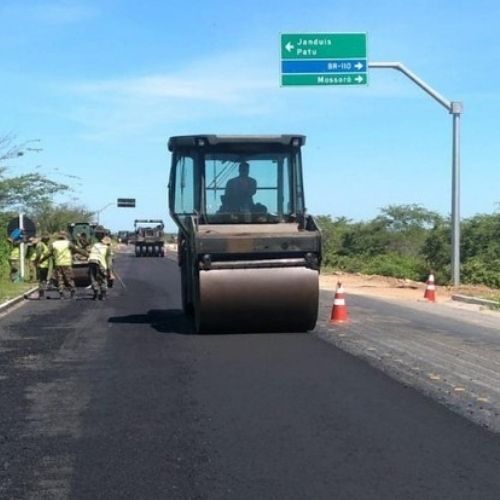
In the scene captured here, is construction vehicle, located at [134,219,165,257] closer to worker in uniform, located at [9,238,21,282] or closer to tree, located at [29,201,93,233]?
tree, located at [29,201,93,233]

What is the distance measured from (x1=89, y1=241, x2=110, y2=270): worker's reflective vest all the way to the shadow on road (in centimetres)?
339

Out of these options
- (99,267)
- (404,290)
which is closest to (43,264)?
(99,267)

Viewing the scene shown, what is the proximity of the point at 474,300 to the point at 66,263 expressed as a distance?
33.9 feet

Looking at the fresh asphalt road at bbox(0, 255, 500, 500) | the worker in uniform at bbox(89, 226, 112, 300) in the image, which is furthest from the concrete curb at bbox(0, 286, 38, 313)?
the fresh asphalt road at bbox(0, 255, 500, 500)

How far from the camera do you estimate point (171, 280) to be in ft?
101

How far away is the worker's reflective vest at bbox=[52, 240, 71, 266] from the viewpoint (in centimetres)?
2153

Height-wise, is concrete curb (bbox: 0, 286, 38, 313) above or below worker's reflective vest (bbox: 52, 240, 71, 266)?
below

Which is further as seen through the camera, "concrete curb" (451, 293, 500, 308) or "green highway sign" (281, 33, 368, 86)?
"green highway sign" (281, 33, 368, 86)

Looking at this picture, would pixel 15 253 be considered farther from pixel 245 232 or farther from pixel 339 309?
pixel 245 232

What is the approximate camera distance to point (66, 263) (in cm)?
2184

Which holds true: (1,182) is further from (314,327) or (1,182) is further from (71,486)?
(71,486)

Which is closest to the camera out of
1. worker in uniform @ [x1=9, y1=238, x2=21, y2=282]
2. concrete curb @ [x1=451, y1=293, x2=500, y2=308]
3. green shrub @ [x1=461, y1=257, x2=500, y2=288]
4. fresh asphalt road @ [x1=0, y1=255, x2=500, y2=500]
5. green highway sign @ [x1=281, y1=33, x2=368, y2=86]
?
fresh asphalt road @ [x1=0, y1=255, x2=500, y2=500]

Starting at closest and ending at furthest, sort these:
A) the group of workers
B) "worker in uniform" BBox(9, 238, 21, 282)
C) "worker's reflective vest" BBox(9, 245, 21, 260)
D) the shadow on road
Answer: the shadow on road → the group of workers → "worker in uniform" BBox(9, 238, 21, 282) → "worker's reflective vest" BBox(9, 245, 21, 260)

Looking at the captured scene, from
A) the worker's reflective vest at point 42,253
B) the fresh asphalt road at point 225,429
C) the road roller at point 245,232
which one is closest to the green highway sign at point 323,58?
the worker's reflective vest at point 42,253
